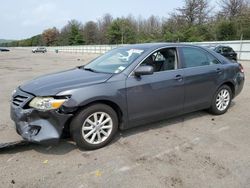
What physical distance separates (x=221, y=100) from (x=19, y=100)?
3988 mm

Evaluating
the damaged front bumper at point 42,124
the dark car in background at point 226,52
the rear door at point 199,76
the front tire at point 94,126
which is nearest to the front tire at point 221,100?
the rear door at point 199,76

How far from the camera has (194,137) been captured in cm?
431

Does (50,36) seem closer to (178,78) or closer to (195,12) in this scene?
(195,12)

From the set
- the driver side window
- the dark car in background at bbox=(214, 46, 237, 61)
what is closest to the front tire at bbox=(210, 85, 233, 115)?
the driver side window

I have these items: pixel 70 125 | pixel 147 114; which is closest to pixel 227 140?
pixel 147 114

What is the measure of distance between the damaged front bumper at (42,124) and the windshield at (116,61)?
3.94 ft

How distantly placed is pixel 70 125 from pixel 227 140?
252 centimetres

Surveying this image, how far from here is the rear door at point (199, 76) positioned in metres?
4.77

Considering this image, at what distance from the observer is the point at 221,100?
5.50m

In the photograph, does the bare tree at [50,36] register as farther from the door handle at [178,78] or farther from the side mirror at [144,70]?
the side mirror at [144,70]

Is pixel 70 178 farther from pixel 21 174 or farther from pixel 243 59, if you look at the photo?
pixel 243 59

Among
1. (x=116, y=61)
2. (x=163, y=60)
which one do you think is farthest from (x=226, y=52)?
(x=116, y=61)

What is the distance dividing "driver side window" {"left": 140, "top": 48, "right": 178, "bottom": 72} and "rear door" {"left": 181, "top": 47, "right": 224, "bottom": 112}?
Answer: 0.21m

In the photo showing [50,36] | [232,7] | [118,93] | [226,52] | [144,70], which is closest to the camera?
[118,93]
